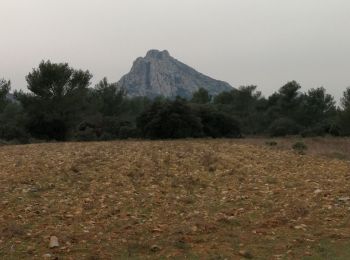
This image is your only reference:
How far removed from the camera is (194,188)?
12.1 metres

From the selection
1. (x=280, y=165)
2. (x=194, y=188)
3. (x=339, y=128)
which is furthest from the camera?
(x=339, y=128)

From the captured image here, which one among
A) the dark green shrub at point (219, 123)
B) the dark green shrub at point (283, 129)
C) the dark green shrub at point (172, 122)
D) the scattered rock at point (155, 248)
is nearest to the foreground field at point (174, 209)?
the scattered rock at point (155, 248)

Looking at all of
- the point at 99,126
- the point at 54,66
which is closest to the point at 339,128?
the point at 99,126

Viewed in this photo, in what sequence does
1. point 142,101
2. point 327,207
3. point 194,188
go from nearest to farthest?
point 327,207, point 194,188, point 142,101

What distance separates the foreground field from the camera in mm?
7113

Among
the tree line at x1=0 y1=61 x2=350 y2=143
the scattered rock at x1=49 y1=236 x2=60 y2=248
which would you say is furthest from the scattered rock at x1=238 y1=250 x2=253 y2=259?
the tree line at x1=0 y1=61 x2=350 y2=143

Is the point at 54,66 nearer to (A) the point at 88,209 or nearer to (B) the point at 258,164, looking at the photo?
(B) the point at 258,164

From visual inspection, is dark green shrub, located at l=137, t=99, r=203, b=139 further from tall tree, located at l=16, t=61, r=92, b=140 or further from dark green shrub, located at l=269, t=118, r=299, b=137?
dark green shrub, located at l=269, t=118, r=299, b=137

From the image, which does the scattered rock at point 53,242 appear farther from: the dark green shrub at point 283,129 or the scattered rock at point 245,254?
the dark green shrub at point 283,129

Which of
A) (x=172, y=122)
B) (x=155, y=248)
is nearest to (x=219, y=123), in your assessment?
(x=172, y=122)

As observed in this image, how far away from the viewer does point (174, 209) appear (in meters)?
9.83

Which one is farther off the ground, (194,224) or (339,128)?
(339,128)

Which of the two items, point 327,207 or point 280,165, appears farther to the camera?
point 280,165

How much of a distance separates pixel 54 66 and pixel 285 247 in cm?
3928
